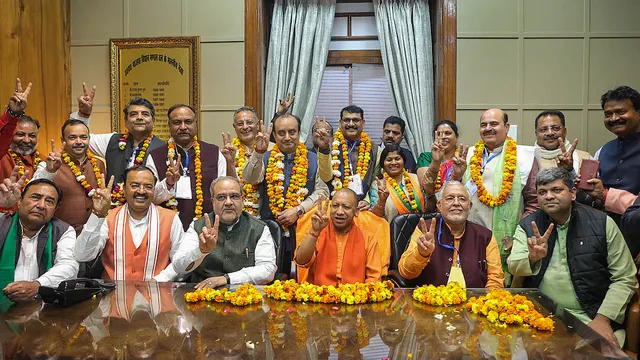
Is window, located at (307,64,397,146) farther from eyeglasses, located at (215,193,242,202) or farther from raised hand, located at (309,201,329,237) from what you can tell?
raised hand, located at (309,201,329,237)

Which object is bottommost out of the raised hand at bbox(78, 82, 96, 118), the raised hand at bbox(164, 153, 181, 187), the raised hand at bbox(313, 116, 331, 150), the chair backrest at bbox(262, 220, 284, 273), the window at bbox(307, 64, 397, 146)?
the chair backrest at bbox(262, 220, 284, 273)

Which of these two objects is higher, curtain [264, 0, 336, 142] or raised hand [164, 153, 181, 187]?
curtain [264, 0, 336, 142]

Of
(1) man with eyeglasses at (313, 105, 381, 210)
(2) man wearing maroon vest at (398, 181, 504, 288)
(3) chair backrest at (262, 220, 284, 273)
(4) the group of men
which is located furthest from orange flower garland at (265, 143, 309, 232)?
(2) man wearing maroon vest at (398, 181, 504, 288)

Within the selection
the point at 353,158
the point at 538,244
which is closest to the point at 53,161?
the point at 353,158

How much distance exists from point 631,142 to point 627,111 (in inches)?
7.9

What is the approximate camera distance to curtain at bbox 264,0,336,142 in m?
5.61

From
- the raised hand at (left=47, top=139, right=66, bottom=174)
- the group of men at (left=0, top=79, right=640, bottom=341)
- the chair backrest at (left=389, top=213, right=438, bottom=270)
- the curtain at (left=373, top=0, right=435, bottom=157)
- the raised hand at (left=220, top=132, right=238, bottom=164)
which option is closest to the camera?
the group of men at (left=0, top=79, right=640, bottom=341)

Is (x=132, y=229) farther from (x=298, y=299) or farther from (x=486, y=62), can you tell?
(x=486, y=62)

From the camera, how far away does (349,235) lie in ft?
11.1

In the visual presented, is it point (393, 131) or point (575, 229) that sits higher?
point (393, 131)

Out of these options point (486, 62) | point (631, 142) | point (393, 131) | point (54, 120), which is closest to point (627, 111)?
point (631, 142)

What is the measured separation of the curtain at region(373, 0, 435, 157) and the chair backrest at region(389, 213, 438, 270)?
2.08m

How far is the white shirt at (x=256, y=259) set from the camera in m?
2.99

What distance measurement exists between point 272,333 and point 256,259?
118 cm
